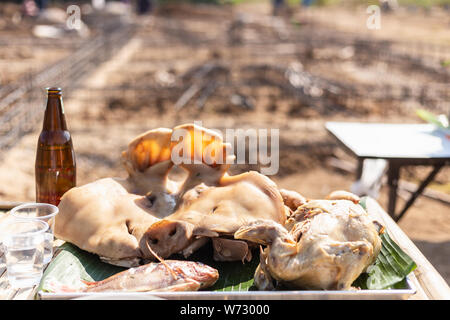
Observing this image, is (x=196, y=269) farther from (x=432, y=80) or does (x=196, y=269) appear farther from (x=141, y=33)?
(x=141, y=33)

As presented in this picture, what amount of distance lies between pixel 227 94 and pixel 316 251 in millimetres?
11904

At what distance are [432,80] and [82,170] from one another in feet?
39.4

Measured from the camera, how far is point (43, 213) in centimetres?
229

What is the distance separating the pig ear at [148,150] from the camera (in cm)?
260

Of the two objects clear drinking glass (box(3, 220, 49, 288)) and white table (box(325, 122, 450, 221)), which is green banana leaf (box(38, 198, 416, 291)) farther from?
white table (box(325, 122, 450, 221))

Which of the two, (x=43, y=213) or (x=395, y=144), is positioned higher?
(x=43, y=213)

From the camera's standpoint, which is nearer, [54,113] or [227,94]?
[54,113]

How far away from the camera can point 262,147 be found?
9609mm

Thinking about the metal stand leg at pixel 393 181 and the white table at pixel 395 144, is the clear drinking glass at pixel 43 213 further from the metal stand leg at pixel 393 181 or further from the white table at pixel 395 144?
the metal stand leg at pixel 393 181

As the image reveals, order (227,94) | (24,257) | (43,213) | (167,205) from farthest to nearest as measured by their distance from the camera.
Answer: (227,94), (167,205), (43,213), (24,257)

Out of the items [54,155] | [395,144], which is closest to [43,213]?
[54,155]

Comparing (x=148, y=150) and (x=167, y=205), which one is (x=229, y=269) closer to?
(x=167, y=205)

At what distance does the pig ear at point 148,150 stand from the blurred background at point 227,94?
340cm
